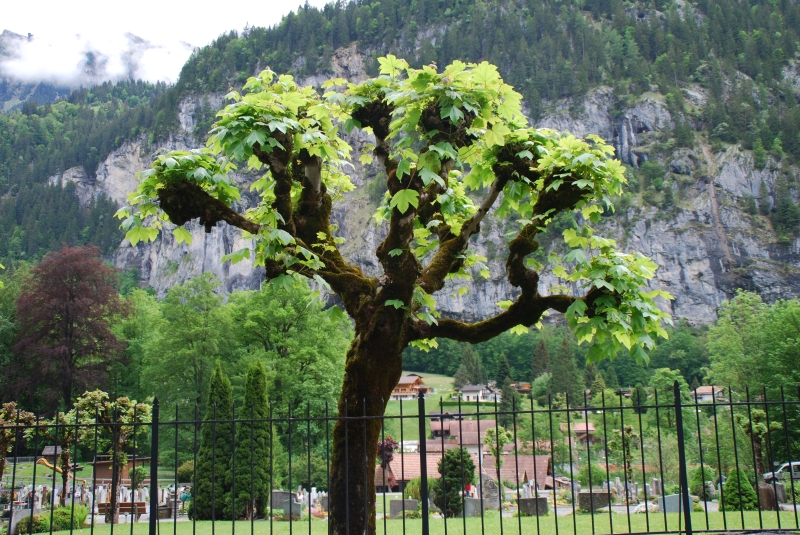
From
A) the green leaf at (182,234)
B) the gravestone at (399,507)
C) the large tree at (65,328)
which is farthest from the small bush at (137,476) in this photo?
the large tree at (65,328)

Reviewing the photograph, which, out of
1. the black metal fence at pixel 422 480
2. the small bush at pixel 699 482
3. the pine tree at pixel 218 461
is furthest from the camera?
the small bush at pixel 699 482

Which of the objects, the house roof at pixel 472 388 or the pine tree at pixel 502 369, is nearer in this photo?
the house roof at pixel 472 388

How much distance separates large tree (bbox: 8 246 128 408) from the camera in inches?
1248

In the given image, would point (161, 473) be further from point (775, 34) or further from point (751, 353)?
point (775, 34)

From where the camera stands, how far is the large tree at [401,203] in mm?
5738

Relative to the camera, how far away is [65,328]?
3269 centimetres

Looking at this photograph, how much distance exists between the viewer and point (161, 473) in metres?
32.7

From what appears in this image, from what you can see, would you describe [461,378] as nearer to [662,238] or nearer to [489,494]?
[662,238]

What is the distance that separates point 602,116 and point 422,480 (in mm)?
129315

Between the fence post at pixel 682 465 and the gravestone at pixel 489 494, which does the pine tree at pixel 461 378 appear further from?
the fence post at pixel 682 465

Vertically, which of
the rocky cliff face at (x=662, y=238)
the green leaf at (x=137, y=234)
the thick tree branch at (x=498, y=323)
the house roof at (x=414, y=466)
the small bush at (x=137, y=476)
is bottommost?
the house roof at (x=414, y=466)

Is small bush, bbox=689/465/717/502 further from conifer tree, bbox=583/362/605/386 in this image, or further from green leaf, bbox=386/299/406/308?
conifer tree, bbox=583/362/605/386

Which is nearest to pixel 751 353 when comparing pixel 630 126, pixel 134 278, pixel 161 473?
pixel 161 473

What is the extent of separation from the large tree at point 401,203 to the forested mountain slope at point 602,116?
95.8 metres
